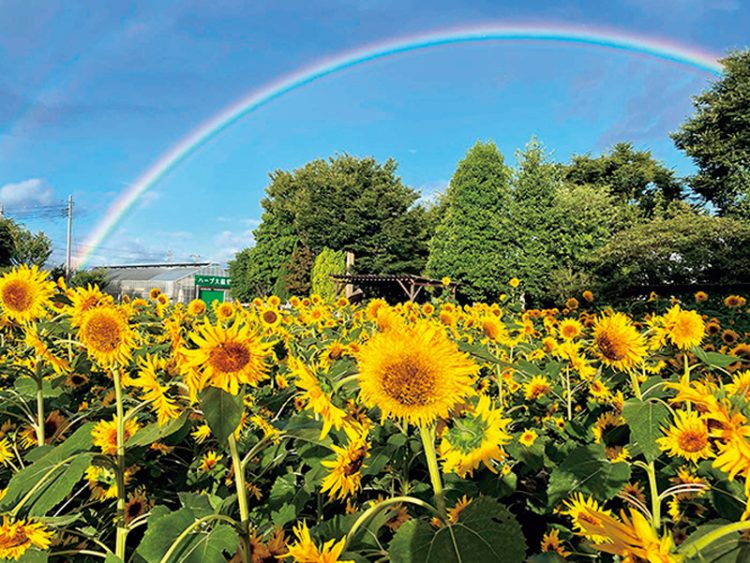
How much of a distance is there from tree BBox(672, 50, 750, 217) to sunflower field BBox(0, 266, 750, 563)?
23.3 meters

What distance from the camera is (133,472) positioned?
1.59m

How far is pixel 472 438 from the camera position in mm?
767

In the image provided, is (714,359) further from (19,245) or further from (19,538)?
(19,245)

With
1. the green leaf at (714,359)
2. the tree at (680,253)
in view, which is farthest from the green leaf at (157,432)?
the tree at (680,253)

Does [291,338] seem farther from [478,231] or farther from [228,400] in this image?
[478,231]

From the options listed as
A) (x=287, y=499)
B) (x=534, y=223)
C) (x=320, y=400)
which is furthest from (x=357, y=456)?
(x=534, y=223)

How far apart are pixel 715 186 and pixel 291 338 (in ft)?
85.5

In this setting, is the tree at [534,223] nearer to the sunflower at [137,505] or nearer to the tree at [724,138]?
the tree at [724,138]

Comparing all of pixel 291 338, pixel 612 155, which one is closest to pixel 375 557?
pixel 291 338

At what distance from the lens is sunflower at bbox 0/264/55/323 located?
161 cm

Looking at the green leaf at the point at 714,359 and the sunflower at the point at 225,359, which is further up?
the sunflower at the point at 225,359

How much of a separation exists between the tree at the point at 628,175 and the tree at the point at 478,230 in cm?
899

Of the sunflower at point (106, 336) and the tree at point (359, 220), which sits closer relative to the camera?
the sunflower at point (106, 336)

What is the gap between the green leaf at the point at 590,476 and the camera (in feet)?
3.65
